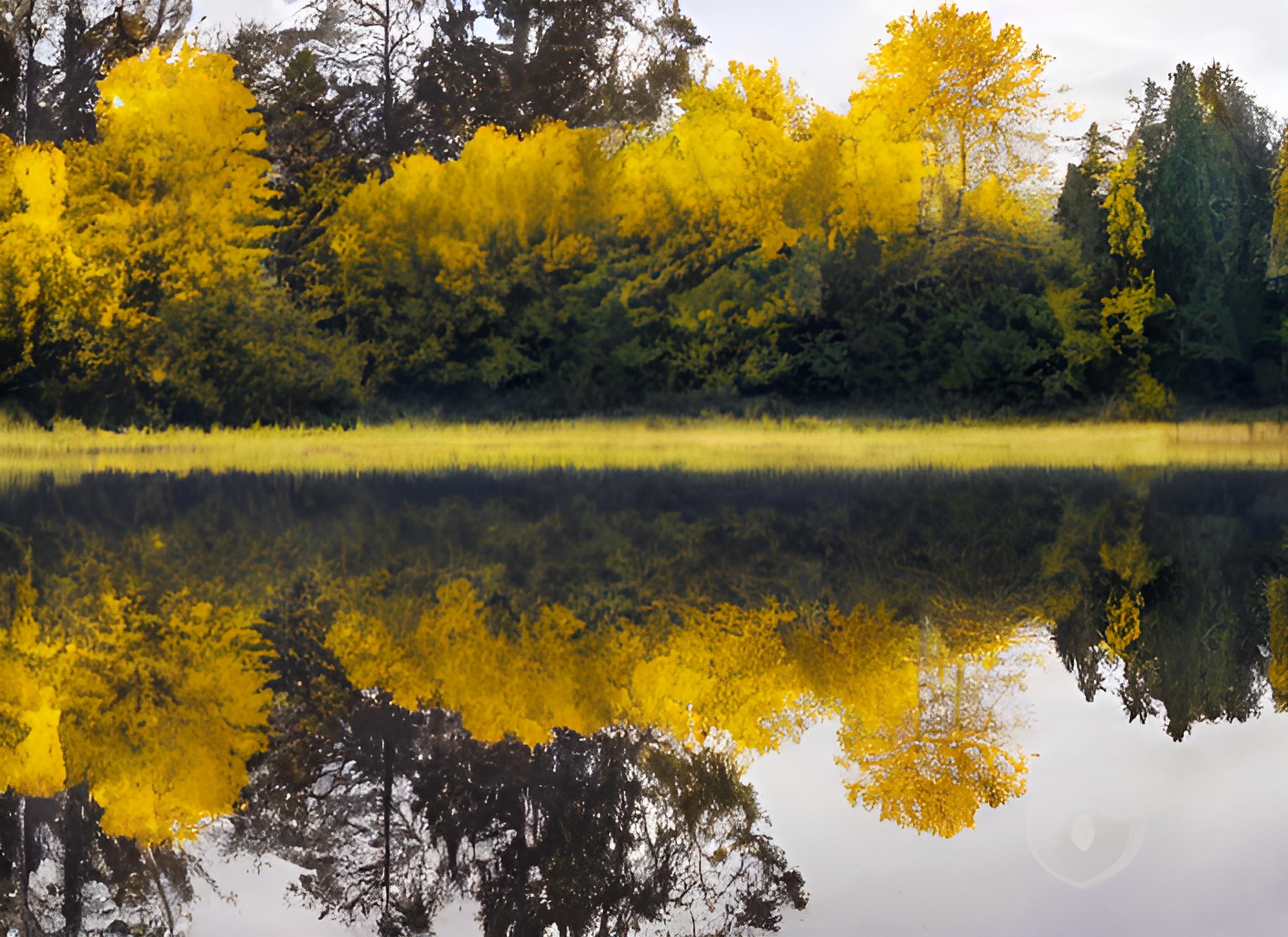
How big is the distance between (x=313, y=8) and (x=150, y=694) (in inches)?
1005

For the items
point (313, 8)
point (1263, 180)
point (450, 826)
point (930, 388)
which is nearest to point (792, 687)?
point (450, 826)

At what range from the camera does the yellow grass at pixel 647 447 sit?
18.6m

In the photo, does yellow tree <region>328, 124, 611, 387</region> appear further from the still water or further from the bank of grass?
the still water

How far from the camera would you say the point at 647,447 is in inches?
909

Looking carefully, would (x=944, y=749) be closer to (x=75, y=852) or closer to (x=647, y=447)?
(x=75, y=852)

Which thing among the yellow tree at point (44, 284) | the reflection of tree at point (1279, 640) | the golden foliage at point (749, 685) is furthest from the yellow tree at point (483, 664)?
the yellow tree at point (44, 284)

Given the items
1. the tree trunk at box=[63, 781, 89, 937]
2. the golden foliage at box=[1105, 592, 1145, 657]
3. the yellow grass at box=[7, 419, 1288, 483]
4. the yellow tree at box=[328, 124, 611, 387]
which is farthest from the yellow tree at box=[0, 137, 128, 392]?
the tree trunk at box=[63, 781, 89, 937]

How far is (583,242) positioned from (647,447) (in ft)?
15.9

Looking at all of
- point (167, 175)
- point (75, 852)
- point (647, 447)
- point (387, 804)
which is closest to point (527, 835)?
point (387, 804)

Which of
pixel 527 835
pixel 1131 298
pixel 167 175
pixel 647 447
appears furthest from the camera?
pixel 1131 298

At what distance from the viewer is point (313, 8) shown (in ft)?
88.2

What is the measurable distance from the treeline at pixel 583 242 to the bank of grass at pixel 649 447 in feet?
2.75

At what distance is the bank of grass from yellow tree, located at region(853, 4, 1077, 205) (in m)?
5.92

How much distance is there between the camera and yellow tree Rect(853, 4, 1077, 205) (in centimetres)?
2506
